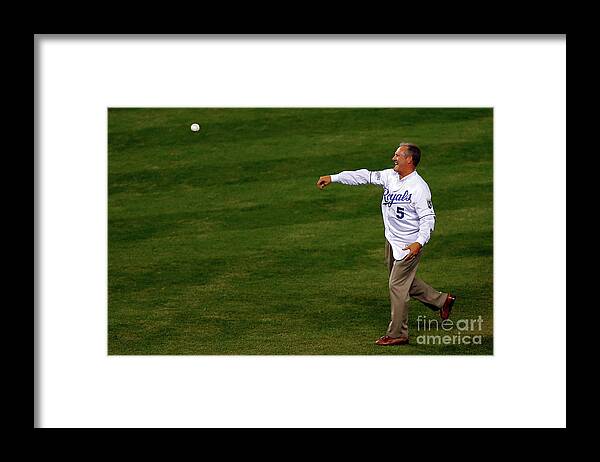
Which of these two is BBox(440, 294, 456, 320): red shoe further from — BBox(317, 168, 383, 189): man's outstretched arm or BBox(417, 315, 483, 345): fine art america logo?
BBox(317, 168, 383, 189): man's outstretched arm

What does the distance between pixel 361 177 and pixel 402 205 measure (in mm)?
380

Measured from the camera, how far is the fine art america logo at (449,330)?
36.2 feet

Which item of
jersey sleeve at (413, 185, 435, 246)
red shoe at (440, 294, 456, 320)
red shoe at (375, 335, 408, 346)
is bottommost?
red shoe at (375, 335, 408, 346)

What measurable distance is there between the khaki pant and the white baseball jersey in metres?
0.10

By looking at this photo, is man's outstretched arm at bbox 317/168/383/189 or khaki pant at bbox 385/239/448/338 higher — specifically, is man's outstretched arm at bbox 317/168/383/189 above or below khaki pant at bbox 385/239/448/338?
above

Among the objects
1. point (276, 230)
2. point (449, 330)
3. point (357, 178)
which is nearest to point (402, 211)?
point (357, 178)

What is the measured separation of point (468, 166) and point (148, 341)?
5.45 metres

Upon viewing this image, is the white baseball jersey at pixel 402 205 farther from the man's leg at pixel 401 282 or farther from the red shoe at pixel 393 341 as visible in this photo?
the red shoe at pixel 393 341

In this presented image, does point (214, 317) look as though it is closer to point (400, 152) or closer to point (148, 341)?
point (148, 341)

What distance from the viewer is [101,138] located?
33.7 feet

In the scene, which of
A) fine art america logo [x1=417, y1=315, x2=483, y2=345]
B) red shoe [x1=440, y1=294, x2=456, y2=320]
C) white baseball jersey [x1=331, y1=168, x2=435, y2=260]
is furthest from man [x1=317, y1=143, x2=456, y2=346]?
red shoe [x1=440, y1=294, x2=456, y2=320]

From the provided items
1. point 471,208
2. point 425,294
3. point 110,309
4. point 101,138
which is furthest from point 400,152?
point 471,208

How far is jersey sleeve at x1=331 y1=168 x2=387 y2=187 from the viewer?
420 inches

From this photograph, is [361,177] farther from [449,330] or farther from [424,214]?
[449,330]
